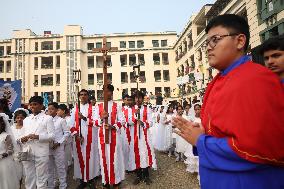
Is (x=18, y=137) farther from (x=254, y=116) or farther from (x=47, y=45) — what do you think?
(x=47, y=45)

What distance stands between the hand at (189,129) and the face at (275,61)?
1351 mm

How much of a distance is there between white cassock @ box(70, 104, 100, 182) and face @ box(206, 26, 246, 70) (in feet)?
17.0

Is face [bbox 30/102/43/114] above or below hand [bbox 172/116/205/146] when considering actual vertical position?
above

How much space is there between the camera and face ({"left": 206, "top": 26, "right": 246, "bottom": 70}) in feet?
6.68

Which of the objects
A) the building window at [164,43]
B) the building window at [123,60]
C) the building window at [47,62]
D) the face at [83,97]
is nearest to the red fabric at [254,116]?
the face at [83,97]

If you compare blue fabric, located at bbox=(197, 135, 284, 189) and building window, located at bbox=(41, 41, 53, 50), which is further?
building window, located at bbox=(41, 41, 53, 50)

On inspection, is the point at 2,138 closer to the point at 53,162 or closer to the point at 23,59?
the point at 53,162

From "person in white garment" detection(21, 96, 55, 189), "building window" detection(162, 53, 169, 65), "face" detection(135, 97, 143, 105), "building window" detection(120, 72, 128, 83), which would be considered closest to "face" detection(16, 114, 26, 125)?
"person in white garment" detection(21, 96, 55, 189)

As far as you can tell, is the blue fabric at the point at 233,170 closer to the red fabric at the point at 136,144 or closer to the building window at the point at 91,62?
the red fabric at the point at 136,144

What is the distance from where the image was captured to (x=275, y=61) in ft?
9.73

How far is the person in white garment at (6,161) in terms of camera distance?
473 cm

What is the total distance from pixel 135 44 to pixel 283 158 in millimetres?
47043

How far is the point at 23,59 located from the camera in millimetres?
45656

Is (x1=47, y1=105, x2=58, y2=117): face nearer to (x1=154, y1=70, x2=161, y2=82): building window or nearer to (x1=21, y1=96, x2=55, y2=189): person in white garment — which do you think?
(x1=21, y1=96, x2=55, y2=189): person in white garment
